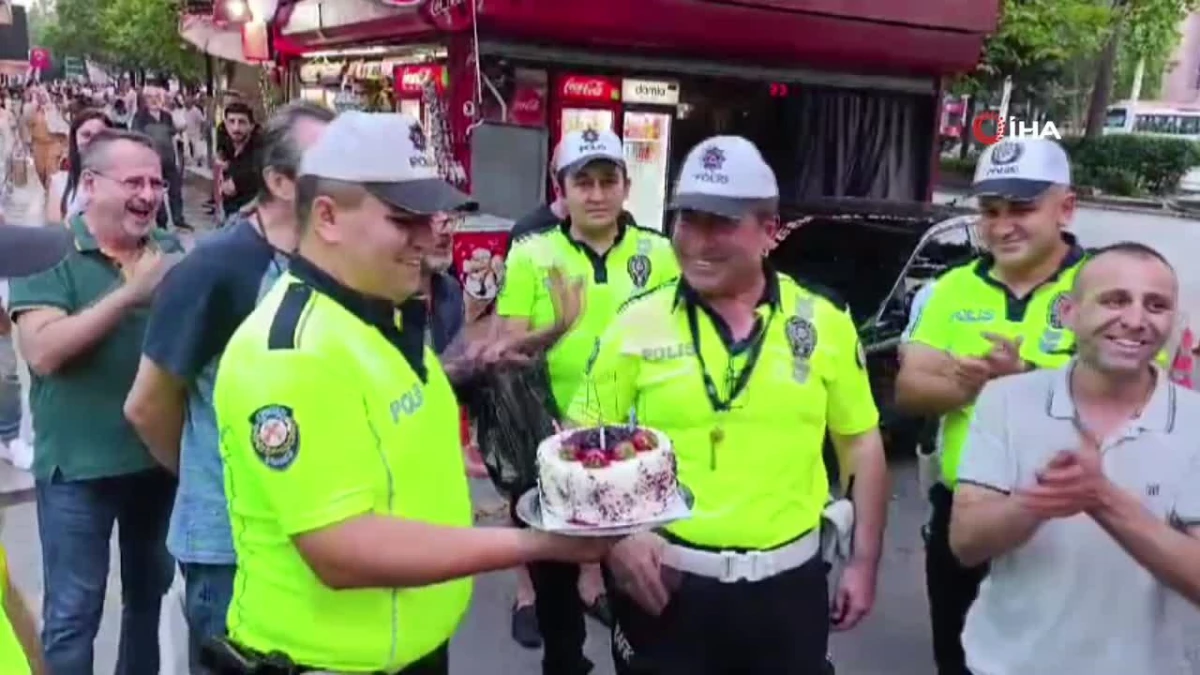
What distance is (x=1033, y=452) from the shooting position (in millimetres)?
2336

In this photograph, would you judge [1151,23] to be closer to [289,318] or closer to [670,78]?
[670,78]

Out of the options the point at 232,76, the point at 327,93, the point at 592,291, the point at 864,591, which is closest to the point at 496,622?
the point at 592,291

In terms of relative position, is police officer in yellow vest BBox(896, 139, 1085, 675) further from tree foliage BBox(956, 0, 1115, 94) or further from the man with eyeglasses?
tree foliage BBox(956, 0, 1115, 94)

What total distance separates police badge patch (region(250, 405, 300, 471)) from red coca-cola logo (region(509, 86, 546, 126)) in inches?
343

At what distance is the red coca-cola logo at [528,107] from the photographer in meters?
10.4

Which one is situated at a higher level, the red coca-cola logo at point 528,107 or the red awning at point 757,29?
the red awning at point 757,29

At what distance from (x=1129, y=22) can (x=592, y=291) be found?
25.6 meters

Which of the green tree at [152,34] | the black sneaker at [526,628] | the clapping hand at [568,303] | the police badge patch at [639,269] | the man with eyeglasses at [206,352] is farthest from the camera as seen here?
the green tree at [152,34]

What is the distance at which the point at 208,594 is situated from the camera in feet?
8.91

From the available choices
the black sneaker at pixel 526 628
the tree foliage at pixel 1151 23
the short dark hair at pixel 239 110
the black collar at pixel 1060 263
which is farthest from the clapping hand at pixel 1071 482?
the tree foliage at pixel 1151 23

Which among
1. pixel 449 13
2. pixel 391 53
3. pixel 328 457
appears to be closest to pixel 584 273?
pixel 328 457

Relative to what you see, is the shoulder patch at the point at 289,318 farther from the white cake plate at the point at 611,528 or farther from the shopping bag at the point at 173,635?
the shopping bag at the point at 173,635

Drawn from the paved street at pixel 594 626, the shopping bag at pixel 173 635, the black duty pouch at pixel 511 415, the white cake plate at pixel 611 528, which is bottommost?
the paved street at pixel 594 626

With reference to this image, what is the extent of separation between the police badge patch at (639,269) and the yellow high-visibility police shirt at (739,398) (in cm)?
153
